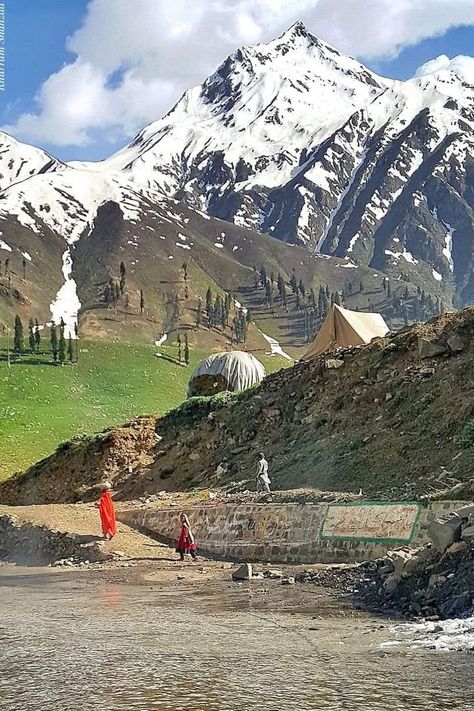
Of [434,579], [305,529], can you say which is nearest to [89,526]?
[305,529]

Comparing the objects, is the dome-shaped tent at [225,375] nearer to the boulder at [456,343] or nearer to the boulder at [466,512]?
the boulder at [456,343]

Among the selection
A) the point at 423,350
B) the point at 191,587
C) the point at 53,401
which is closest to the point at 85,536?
the point at 191,587

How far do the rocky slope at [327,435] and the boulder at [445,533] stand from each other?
4.30 metres

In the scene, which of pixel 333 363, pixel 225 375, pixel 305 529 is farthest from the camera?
pixel 225 375

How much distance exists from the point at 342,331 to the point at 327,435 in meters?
18.1

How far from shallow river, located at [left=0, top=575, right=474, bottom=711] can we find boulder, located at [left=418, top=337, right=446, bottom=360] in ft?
55.3

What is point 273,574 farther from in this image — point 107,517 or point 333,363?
point 333,363

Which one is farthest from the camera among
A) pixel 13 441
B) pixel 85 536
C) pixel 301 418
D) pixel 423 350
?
pixel 13 441

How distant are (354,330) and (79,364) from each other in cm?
5924

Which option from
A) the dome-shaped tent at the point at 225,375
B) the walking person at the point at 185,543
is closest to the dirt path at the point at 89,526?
the walking person at the point at 185,543

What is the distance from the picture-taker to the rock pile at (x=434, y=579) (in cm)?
1352

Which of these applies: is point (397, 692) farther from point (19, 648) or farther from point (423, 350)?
point (423, 350)

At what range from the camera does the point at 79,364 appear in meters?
102

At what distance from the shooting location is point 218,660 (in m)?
10.9
